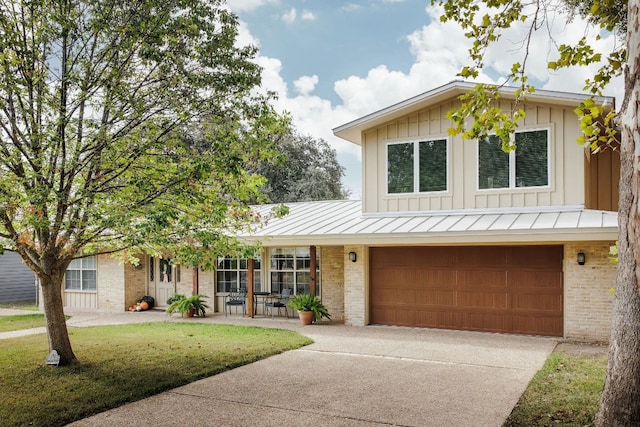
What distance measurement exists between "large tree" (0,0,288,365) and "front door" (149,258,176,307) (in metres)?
8.80

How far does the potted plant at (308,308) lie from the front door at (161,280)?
5457mm

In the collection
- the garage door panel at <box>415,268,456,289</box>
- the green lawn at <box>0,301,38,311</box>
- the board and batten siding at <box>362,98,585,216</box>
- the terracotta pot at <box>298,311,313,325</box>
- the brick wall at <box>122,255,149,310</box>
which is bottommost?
the green lawn at <box>0,301,38,311</box>

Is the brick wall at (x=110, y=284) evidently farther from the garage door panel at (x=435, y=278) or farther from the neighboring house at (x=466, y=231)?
the garage door panel at (x=435, y=278)

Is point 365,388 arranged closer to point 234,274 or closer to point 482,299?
point 482,299

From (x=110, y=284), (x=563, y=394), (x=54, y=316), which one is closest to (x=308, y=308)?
(x=54, y=316)

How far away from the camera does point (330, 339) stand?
39.5 ft

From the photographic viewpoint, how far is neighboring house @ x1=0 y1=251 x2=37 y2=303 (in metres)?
23.1

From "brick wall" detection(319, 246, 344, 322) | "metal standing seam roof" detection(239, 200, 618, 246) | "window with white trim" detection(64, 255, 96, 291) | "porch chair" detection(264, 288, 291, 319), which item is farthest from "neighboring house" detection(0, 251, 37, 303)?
"brick wall" detection(319, 246, 344, 322)

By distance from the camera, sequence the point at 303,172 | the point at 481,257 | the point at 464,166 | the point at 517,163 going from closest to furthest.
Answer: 1. the point at 517,163
2. the point at 481,257
3. the point at 464,166
4. the point at 303,172

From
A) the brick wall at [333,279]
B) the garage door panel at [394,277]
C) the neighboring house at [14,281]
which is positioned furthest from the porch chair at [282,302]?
the neighboring house at [14,281]

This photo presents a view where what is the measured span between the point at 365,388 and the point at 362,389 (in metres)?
0.08

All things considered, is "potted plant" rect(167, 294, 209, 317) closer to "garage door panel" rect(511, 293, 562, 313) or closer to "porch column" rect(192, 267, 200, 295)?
"porch column" rect(192, 267, 200, 295)

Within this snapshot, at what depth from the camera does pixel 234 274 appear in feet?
55.7

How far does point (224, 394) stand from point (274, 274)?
342 inches
